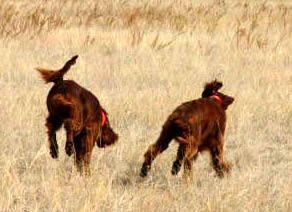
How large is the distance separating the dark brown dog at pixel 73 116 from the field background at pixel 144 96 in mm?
208

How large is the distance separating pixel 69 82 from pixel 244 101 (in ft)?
11.4

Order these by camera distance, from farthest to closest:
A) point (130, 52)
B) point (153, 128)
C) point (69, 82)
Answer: point (130, 52), point (153, 128), point (69, 82)

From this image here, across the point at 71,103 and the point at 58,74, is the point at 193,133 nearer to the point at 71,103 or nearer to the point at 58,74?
the point at 71,103


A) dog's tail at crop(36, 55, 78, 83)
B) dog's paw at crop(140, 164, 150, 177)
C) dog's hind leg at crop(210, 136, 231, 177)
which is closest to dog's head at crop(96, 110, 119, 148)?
dog's paw at crop(140, 164, 150, 177)

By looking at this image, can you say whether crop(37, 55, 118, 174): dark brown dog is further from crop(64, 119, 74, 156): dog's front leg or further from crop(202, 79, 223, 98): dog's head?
crop(202, 79, 223, 98): dog's head

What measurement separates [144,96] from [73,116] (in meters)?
3.21

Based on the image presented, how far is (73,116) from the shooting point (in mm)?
4027

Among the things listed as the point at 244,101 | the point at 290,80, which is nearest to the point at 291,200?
the point at 244,101

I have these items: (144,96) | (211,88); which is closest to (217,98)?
(211,88)

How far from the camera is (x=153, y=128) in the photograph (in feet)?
20.7

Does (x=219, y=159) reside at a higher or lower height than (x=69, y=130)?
lower

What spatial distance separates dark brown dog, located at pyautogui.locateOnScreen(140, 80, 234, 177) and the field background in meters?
0.17

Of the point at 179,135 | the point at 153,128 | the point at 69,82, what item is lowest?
the point at 153,128

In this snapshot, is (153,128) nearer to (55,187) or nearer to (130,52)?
(55,187)
